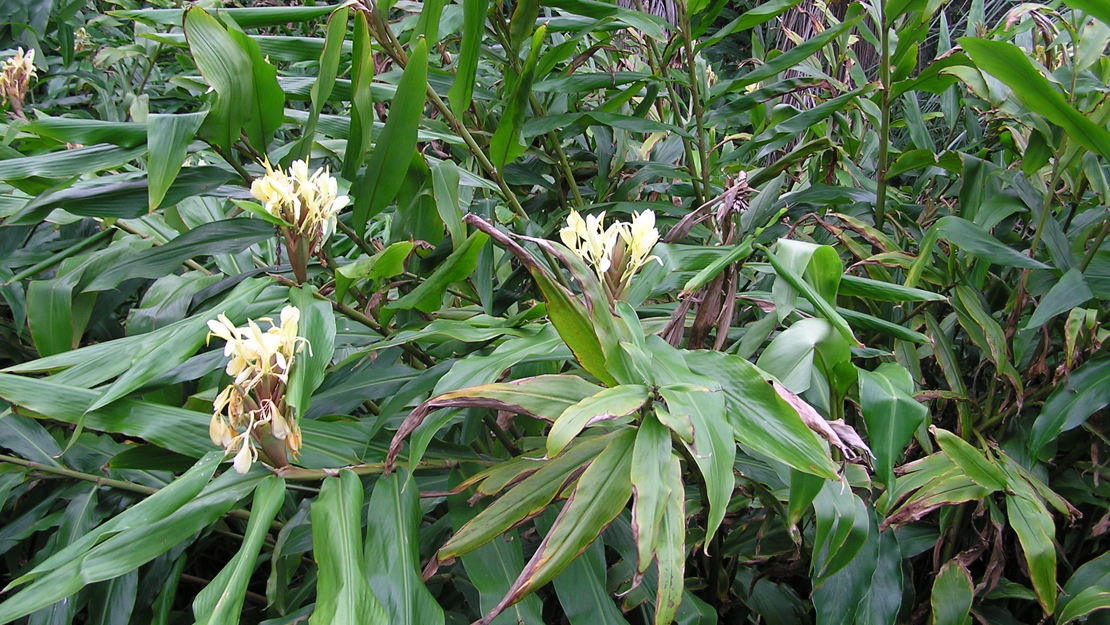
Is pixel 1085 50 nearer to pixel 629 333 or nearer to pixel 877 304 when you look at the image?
pixel 877 304

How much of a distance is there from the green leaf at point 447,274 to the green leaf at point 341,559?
0.54 feet

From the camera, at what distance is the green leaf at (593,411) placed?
39cm

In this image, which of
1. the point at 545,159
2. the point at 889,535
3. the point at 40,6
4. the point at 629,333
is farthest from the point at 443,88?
the point at 40,6

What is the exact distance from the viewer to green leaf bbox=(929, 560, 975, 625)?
2.29 feet

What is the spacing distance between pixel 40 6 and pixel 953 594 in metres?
2.01

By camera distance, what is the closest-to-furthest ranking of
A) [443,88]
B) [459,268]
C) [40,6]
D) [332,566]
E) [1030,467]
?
[332,566] → [459,268] → [1030,467] → [443,88] → [40,6]

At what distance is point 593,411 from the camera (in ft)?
1.35

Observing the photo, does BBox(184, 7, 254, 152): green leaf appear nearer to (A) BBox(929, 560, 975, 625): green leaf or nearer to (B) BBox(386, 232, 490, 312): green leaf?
(B) BBox(386, 232, 490, 312): green leaf

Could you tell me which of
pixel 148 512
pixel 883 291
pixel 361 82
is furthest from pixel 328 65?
pixel 883 291

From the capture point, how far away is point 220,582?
1.52 feet

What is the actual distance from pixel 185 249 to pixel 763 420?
51cm

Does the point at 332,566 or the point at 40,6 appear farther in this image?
the point at 40,6

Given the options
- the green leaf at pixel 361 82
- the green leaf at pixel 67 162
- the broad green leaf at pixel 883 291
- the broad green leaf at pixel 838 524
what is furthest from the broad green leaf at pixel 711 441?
the green leaf at pixel 67 162

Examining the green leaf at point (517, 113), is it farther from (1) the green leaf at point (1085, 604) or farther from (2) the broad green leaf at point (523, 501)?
(1) the green leaf at point (1085, 604)
